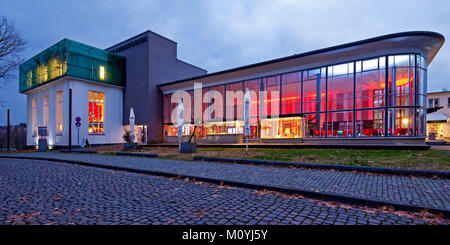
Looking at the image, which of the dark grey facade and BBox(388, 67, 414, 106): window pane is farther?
the dark grey facade

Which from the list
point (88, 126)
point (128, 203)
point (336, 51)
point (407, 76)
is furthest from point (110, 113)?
point (407, 76)

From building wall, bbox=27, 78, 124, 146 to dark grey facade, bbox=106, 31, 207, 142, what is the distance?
5.30 feet

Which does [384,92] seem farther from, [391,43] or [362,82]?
[391,43]

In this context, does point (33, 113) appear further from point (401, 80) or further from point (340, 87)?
point (401, 80)

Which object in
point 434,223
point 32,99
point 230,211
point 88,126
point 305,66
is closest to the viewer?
point 434,223

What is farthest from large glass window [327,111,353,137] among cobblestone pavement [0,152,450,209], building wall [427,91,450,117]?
building wall [427,91,450,117]

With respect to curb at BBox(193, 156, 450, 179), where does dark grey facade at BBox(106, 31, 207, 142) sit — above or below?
above

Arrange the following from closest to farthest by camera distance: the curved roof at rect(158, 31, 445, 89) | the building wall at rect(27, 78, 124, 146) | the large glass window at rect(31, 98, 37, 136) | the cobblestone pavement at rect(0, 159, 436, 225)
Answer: the cobblestone pavement at rect(0, 159, 436, 225), the curved roof at rect(158, 31, 445, 89), the building wall at rect(27, 78, 124, 146), the large glass window at rect(31, 98, 37, 136)

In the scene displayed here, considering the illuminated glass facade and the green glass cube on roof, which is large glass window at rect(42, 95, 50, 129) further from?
the illuminated glass facade

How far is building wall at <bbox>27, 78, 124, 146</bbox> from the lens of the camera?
33.1 m

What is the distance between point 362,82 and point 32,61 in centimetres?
5153

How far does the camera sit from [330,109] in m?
24.3

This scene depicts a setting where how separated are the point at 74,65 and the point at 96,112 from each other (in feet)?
24.6

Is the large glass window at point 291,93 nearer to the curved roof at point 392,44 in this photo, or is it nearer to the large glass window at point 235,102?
the curved roof at point 392,44
